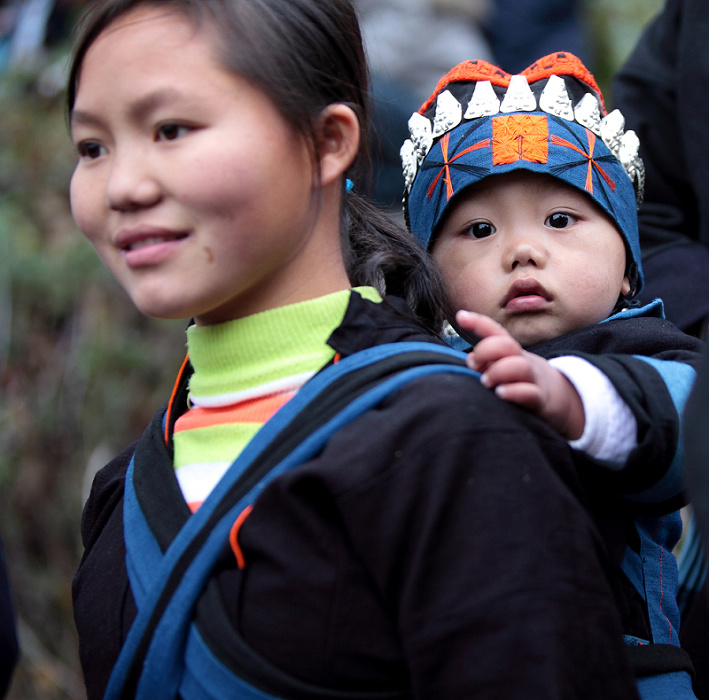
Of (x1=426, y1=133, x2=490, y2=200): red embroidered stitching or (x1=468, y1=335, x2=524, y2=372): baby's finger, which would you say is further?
(x1=426, y1=133, x2=490, y2=200): red embroidered stitching

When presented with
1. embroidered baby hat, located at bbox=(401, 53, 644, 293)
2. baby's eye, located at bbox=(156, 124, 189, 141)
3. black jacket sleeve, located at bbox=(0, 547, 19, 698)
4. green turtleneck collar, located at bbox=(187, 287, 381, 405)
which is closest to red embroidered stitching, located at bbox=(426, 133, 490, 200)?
embroidered baby hat, located at bbox=(401, 53, 644, 293)

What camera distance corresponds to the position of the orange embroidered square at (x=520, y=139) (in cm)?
169

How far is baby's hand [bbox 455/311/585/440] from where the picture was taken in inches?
49.7

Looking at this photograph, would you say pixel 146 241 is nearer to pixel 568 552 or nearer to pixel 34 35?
pixel 568 552

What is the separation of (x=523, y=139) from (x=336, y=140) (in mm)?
413

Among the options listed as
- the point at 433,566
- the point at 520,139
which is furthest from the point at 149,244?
the point at 520,139

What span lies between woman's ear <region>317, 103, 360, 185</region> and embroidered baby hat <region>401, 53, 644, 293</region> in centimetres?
32

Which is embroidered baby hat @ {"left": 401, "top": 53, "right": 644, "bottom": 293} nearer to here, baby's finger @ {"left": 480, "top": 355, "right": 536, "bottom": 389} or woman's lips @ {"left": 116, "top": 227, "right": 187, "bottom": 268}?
baby's finger @ {"left": 480, "top": 355, "right": 536, "bottom": 389}

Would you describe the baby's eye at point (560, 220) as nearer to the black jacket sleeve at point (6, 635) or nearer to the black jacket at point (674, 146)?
the black jacket at point (674, 146)

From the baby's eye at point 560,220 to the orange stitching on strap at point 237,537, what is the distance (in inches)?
34.4

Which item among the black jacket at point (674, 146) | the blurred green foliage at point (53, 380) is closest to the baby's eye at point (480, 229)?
the black jacket at point (674, 146)

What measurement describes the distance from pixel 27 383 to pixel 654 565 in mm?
2952

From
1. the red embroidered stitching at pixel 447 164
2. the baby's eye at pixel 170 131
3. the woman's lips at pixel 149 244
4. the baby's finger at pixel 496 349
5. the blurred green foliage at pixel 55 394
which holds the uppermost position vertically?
the baby's eye at pixel 170 131

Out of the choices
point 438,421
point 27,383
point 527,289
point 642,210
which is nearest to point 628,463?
point 438,421
